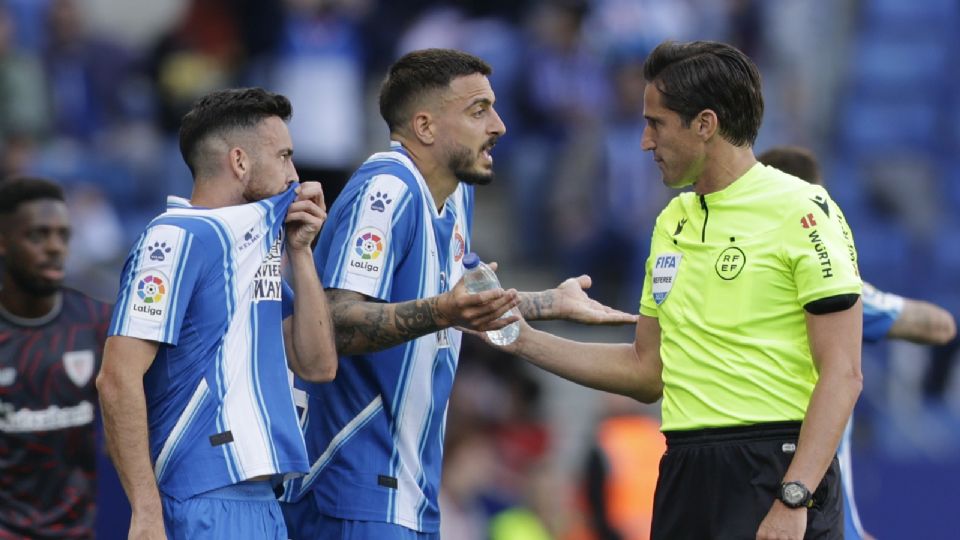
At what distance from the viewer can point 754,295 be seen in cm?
527

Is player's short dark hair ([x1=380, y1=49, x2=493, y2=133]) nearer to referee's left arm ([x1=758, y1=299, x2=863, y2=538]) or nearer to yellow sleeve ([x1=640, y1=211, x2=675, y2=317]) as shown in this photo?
yellow sleeve ([x1=640, y1=211, x2=675, y2=317])

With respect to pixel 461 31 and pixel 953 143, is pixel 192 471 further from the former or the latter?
pixel 953 143

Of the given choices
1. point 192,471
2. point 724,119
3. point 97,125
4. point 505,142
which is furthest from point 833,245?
point 97,125

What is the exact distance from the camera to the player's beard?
6113 mm

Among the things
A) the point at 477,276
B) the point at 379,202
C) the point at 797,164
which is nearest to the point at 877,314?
the point at 797,164

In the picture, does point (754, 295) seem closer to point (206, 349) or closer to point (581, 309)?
point (581, 309)

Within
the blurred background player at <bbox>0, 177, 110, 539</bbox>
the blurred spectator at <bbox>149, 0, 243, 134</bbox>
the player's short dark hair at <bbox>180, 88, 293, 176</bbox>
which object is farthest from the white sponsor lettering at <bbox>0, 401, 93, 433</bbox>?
the blurred spectator at <bbox>149, 0, 243, 134</bbox>

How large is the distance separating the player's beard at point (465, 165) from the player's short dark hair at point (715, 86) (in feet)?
2.99

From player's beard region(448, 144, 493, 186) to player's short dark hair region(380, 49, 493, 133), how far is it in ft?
0.80

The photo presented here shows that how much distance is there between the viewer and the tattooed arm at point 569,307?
604cm

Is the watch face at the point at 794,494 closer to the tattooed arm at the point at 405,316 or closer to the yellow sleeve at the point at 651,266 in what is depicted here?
the yellow sleeve at the point at 651,266

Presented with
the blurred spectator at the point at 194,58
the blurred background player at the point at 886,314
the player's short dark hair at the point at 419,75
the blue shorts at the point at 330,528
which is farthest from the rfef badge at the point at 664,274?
the blurred spectator at the point at 194,58

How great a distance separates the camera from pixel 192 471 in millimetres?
5227

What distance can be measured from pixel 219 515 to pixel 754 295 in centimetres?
188
